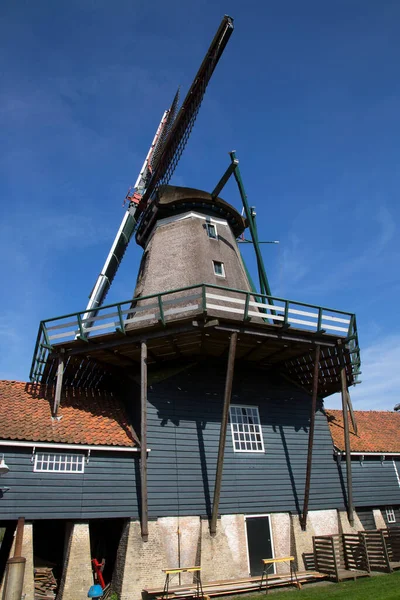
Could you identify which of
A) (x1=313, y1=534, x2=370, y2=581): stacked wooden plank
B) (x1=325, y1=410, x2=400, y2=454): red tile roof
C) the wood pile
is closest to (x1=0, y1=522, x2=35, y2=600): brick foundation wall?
the wood pile

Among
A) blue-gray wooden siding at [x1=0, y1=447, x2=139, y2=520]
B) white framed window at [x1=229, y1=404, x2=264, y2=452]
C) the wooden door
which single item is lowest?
the wooden door

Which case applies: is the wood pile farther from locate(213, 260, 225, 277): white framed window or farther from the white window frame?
the white window frame

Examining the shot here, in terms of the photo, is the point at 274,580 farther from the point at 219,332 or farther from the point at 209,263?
the point at 209,263

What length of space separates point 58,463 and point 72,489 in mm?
814

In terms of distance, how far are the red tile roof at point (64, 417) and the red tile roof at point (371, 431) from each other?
8.76 metres

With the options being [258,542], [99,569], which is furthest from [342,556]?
[99,569]

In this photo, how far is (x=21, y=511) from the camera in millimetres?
11180

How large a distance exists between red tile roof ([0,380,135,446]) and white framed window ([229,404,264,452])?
3.70 metres

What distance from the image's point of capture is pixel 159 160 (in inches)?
890

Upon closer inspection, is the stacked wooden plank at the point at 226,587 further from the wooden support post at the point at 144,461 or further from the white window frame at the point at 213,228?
the white window frame at the point at 213,228

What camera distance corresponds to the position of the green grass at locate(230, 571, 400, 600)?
949 cm

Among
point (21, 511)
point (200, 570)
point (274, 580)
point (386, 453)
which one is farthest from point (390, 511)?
point (21, 511)

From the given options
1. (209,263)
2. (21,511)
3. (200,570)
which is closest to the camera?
(21,511)

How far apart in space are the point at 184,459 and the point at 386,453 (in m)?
8.93
